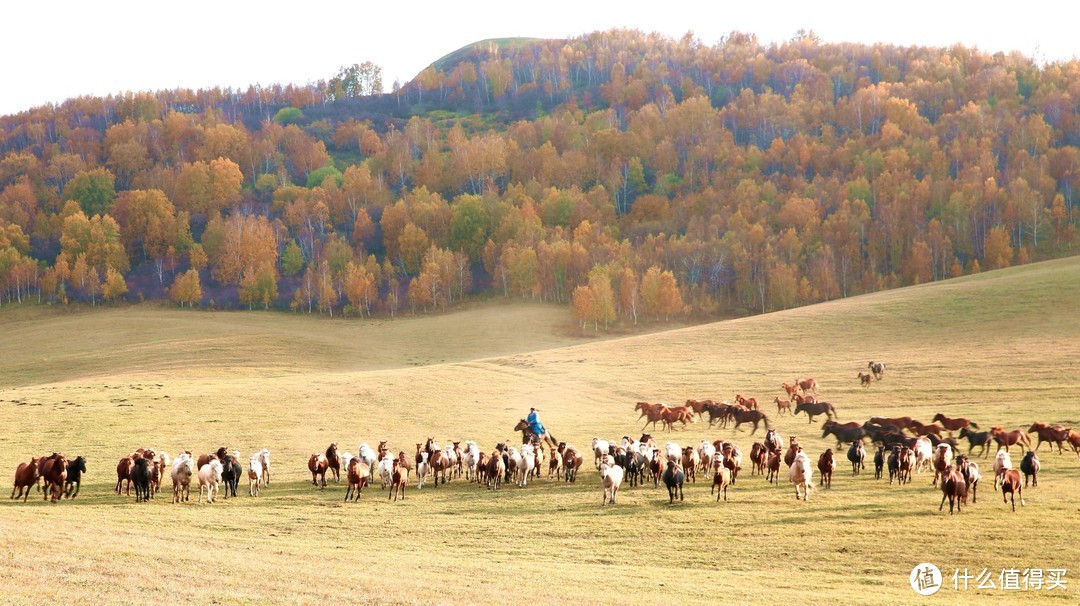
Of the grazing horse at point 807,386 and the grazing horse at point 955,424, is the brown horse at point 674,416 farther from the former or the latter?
the grazing horse at point 955,424

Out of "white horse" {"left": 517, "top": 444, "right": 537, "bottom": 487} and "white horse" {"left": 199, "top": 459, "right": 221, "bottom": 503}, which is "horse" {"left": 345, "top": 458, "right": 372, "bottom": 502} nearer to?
"white horse" {"left": 199, "top": 459, "right": 221, "bottom": 503}

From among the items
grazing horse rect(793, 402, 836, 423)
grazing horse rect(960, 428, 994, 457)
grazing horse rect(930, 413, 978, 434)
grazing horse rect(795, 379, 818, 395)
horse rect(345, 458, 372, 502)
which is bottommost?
horse rect(345, 458, 372, 502)

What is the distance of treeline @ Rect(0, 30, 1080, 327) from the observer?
112750 millimetres


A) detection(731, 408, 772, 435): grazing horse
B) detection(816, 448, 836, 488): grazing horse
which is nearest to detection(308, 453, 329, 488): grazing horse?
detection(816, 448, 836, 488): grazing horse

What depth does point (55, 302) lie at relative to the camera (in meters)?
117

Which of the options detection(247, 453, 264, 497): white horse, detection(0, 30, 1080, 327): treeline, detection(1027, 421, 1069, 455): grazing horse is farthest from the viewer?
detection(0, 30, 1080, 327): treeline

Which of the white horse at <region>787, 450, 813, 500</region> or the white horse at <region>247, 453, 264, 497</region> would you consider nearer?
the white horse at <region>787, 450, 813, 500</region>

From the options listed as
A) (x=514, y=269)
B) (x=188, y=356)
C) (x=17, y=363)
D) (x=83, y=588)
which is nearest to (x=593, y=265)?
(x=514, y=269)

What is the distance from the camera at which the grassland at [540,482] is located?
16.2 m

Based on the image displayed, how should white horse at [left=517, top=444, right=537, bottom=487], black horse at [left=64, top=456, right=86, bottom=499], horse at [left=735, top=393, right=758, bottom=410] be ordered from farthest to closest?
horse at [left=735, top=393, right=758, bottom=410], white horse at [left=517, top=444, right=537, bottom=487], black horse at [left=64, top=456, right=86, bottom=499]

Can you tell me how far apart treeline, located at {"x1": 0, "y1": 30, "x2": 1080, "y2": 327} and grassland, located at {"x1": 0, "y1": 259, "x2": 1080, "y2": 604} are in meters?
34.6

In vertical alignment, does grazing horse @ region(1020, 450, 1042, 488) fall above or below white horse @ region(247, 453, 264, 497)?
above

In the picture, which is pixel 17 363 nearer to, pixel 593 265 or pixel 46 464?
pixel 46 464

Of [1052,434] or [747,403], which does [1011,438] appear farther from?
[747,403]
